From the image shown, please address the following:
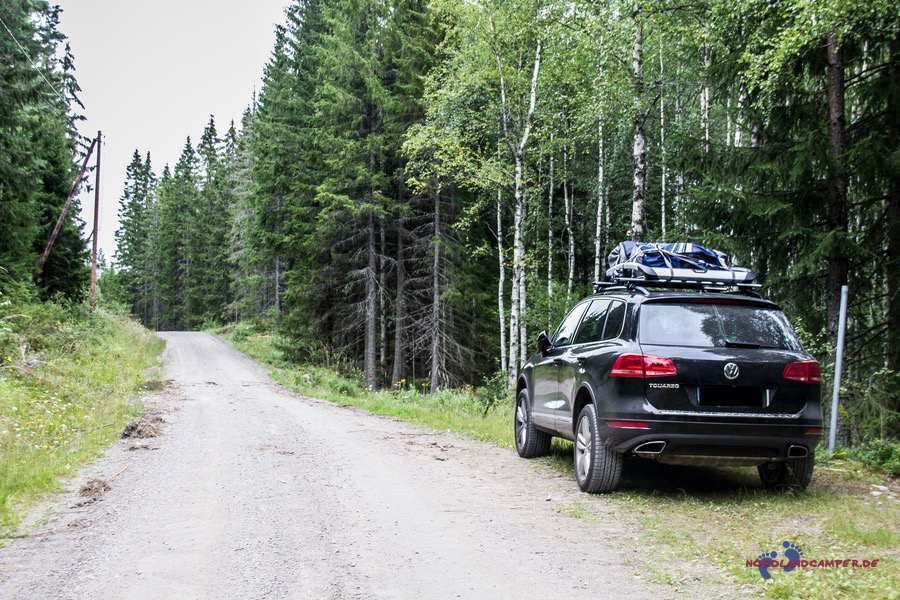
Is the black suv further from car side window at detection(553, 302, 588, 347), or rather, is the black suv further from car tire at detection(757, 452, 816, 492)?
car side window at detection(553, 302, 588, 347)

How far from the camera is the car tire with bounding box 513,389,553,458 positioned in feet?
26.3

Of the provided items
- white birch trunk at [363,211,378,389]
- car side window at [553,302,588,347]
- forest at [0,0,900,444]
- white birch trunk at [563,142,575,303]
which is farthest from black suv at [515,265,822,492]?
white birch trunk at [363,211,378,389]

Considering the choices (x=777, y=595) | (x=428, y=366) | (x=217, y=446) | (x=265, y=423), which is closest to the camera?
(x=777, y=595)

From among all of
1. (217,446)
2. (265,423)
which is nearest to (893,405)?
(217,446)

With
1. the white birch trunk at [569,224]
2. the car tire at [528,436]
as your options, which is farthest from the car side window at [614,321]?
the white birch trunk at [569,224]

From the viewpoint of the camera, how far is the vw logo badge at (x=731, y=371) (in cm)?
520

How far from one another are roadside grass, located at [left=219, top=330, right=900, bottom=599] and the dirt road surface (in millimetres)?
255

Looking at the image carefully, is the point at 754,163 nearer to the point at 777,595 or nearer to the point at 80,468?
the point at 777,595

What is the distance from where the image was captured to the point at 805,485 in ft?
18.5

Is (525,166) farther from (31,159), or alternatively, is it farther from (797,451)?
(797,451)

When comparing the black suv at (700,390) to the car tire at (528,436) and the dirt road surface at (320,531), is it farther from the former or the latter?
the car tire at (528,436)

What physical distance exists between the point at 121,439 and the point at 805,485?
372 inches

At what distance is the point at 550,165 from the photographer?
23.9 metres

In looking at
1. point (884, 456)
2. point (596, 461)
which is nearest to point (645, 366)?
point (596, 461)
